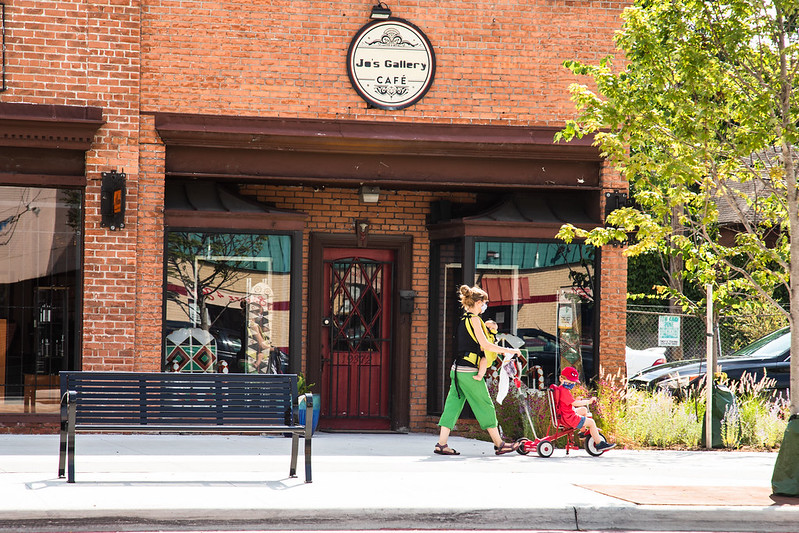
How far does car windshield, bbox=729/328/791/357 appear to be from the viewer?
14555 mm

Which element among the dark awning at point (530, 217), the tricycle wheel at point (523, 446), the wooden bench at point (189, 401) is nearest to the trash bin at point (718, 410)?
the dark awning at point (530, 217)

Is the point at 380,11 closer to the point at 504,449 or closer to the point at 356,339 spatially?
the point at 356,339

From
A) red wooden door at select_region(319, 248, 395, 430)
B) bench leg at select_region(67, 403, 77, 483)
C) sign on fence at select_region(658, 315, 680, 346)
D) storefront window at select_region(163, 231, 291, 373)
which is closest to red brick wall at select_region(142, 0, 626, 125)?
storefront window at select_region(163, 231, 291, 373)

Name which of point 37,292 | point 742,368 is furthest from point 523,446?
point 37,292

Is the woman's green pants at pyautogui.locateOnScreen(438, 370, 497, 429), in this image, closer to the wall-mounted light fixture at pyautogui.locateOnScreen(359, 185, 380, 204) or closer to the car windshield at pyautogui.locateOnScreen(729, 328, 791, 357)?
the wall-mounted light fixture at pyautogui.locateOnScreen(359, 185, 380, 204)

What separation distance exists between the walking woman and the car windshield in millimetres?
6080

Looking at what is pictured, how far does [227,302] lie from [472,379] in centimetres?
341

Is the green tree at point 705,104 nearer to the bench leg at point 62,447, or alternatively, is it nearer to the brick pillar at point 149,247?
the brick pillar at point 149,247

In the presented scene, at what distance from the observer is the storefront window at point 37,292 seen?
441 inches

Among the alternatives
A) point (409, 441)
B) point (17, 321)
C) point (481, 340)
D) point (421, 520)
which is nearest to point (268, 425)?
point (421, 520)

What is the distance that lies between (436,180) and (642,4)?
10.7 feet

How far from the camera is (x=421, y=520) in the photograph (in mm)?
6879

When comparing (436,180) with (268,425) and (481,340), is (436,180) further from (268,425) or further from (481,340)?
(268,425)

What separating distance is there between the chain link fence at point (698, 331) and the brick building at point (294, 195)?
7691mm
